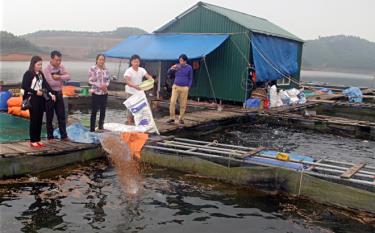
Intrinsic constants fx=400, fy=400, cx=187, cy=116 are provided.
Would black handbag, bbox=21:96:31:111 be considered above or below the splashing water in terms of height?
above

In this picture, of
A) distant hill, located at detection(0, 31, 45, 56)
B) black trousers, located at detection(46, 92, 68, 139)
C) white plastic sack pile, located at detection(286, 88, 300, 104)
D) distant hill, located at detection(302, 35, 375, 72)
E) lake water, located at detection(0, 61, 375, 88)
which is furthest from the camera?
distant hill, located at detection(302, 35, 375, 72)

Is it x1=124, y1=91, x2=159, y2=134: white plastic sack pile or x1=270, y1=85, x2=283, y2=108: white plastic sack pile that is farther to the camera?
x1=270, y1=85, x2=283, y2=108: white plastic sack pile

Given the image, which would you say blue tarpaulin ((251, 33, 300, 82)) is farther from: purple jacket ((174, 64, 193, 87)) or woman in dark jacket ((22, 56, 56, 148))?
woman in dark jacket ((22, 56, 56, 148))

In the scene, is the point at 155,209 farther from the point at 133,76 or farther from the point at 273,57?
the point at 273,57

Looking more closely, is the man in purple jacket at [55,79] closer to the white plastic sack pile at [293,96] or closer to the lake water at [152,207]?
the lake water at [152,207]

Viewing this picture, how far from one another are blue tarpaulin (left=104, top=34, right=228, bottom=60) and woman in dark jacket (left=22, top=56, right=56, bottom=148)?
8.85 m

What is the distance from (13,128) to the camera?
37.0 ft

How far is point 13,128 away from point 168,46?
8658 millimetres

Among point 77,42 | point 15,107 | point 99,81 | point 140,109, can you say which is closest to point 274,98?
point 140,109

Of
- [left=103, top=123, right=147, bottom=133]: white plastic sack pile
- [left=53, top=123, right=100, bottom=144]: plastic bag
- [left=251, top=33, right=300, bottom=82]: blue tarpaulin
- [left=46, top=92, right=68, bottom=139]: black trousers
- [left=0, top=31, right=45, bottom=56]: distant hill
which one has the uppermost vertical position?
[left=0, top=31, right=45, bottom=56]: distant hill

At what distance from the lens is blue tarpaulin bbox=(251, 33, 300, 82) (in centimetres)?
1733

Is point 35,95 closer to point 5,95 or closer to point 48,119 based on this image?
point 48,119

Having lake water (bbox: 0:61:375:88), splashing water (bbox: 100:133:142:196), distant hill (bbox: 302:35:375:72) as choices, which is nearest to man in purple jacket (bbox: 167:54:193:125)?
splashing water (bbox: 100:133:142:196)

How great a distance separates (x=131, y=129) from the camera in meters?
10.0
